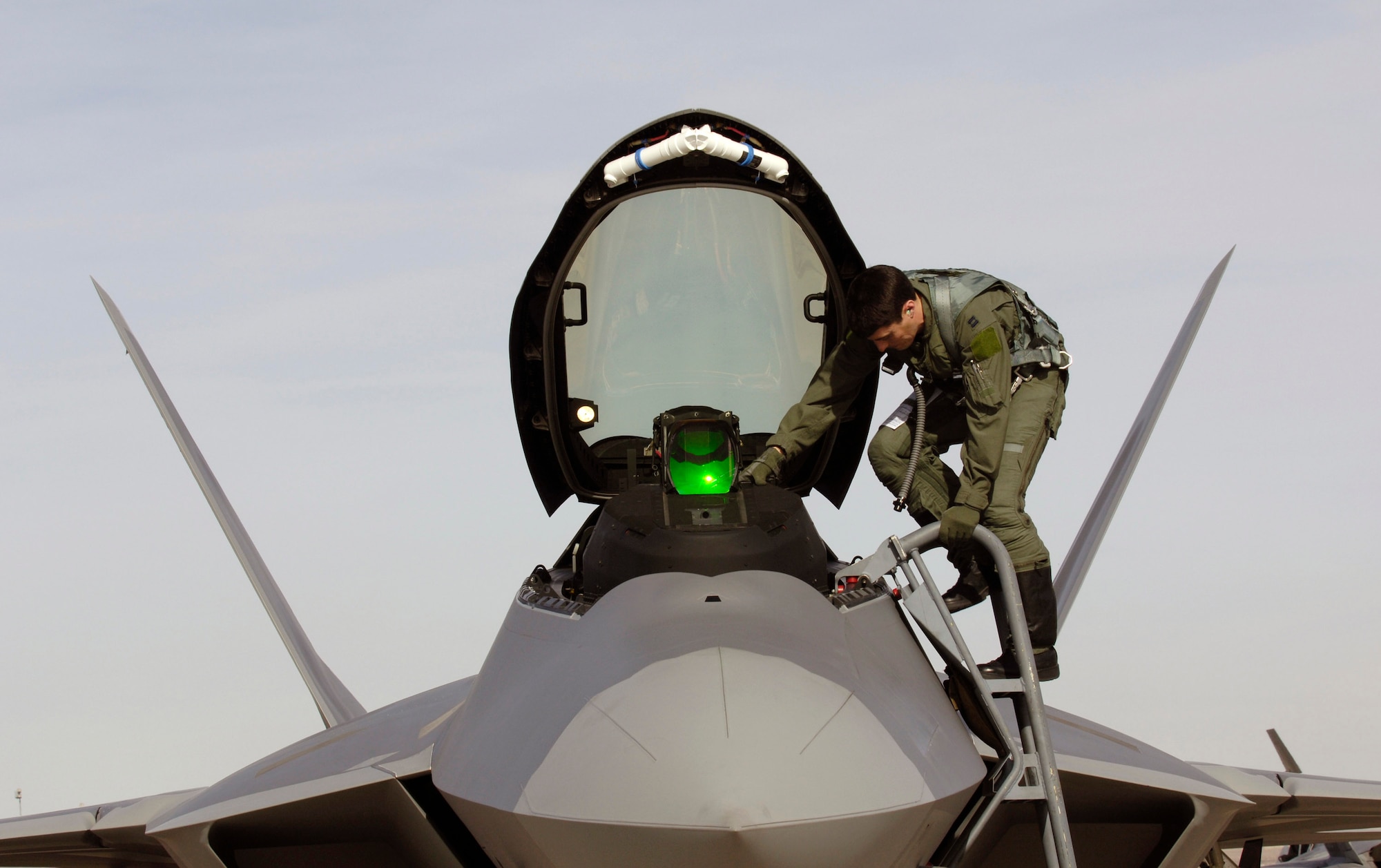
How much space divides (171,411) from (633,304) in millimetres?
3043

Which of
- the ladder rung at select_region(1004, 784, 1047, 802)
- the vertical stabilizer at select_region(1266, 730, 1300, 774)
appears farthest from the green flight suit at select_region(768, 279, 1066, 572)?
the vertical stabilizer at select_region(1266, 730, 1300, 774)

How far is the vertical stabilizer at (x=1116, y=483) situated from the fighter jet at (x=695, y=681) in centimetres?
2

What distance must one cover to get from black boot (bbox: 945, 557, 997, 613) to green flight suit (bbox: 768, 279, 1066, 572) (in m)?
0.36

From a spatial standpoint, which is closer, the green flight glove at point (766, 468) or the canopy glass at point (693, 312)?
the green flight glove at point (766, 468)

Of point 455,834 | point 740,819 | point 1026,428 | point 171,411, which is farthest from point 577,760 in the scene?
point 171,411

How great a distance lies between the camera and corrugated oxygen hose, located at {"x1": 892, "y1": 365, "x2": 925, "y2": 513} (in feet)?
19.1

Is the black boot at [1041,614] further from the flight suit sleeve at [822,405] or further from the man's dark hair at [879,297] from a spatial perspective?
the flight suit sleeve at [822,405]

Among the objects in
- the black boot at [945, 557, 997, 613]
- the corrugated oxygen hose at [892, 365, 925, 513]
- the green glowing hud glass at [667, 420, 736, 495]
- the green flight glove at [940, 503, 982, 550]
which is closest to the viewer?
the green flight glove at [940, 503, 982, 550]

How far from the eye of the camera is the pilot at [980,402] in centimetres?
507

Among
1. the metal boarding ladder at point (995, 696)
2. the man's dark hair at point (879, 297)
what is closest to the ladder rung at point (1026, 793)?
the metal boarding ladder at point (995, 696)

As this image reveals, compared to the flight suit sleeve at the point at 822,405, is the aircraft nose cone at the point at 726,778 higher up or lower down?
lower down

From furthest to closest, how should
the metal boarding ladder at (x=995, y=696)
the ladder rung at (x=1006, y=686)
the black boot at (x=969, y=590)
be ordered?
the black boot at (x=969, y=590)
the ladder rung at (x=1006, y=686)
the metal boarding ladder at (x=995, y=696)

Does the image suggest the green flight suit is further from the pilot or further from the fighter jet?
Answer: the fighter jet

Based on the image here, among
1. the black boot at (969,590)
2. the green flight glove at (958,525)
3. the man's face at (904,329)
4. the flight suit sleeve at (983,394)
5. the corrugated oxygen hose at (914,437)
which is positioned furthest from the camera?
the corrugated oxygen hose at (914,437)
